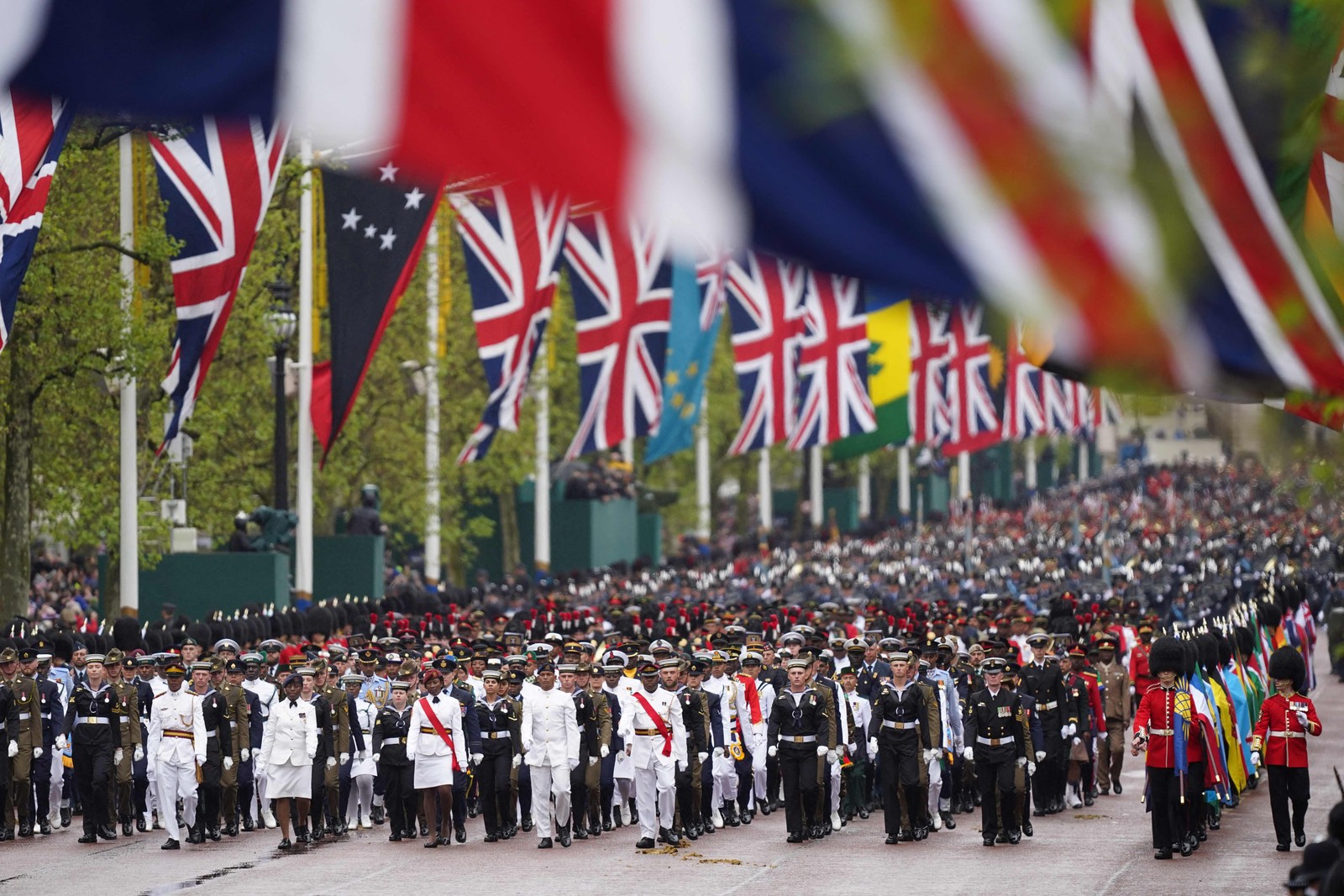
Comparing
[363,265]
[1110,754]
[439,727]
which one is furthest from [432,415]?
[439,727]

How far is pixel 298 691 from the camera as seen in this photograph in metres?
19.8

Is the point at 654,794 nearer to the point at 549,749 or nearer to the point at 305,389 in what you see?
the point at 549,749

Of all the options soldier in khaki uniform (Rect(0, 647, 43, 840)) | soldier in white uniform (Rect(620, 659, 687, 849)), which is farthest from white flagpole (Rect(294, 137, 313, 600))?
soldier in white uniform (Rect(620, 659, 687, 849))

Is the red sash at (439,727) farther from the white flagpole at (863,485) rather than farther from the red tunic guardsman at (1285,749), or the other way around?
the white flagpole at (863,485)

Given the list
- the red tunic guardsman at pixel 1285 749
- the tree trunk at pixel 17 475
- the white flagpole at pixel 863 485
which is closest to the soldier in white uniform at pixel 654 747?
the red tunic guardsman at pixel 1285 749

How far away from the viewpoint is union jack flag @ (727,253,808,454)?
128 feet

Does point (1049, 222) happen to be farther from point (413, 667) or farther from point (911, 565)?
point (911, 565)

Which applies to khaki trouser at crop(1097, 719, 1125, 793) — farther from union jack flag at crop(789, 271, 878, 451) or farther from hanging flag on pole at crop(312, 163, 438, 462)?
union jack flag at crop(789, 271, 878, 451)

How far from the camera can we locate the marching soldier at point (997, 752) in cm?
1853

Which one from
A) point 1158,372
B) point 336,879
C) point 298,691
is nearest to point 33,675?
point 298,691

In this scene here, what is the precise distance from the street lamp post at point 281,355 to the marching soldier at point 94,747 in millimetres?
10640

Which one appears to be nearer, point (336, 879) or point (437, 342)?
point (336, 879)

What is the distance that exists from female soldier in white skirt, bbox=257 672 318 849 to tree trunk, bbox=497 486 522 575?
3609 cm

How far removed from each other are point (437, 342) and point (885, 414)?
34.9 ft
